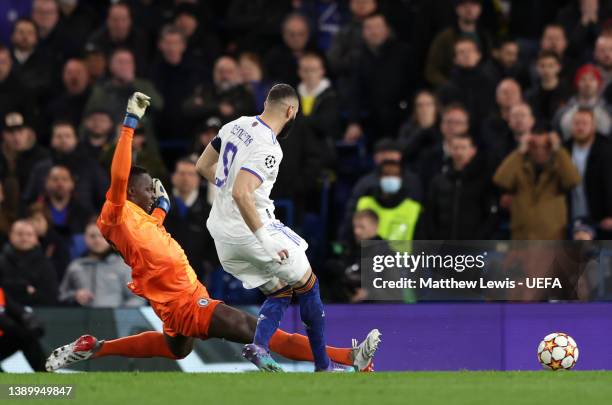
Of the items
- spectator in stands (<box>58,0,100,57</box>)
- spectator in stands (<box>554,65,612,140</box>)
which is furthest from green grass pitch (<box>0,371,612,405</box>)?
spectator in stands (<box>58,0,100,57</box>)

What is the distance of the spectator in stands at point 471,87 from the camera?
16922mm

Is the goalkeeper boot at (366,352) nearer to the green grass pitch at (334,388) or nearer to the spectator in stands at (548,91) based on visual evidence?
the green grass pitch at (334,388)

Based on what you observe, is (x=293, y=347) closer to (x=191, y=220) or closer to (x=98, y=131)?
(x=191, y=220)

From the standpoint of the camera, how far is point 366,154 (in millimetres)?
17812

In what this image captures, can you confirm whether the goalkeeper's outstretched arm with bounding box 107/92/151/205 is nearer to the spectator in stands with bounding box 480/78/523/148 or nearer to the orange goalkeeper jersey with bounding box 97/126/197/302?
the orange goalkeeper jersey with bounding box 97/126/197/302

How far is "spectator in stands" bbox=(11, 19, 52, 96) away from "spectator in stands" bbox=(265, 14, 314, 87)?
2.84 metres

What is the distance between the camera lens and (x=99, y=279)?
15078 mm

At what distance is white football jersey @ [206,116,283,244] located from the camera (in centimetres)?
1084

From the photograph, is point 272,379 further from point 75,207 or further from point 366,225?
point 75,207

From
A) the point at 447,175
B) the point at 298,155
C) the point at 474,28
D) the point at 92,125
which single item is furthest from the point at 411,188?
the point at 92,125

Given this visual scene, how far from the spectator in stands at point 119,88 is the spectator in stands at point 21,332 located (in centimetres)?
425

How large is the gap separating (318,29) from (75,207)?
4822 millimetres

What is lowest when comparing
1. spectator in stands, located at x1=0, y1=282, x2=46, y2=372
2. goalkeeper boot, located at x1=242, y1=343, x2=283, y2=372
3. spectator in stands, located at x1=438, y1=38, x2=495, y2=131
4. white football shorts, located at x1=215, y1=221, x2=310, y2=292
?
spectator in stands, located at x1=0, y1=282, x2=46, y2=372

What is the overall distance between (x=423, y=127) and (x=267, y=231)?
6372 mm
